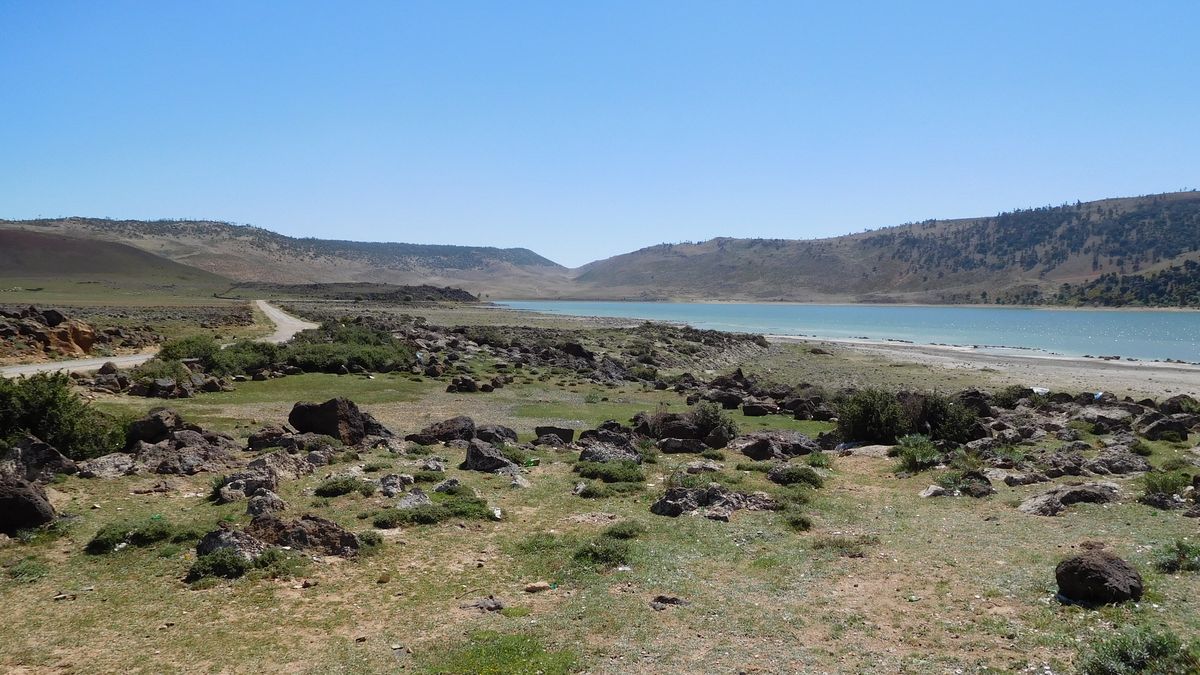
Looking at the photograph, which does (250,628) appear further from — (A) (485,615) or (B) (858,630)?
(B) (858,630)

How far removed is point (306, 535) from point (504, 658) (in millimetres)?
4935

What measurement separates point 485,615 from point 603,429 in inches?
507

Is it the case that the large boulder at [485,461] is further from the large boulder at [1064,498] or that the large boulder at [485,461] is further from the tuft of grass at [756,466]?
the large boulder at [1064,498]

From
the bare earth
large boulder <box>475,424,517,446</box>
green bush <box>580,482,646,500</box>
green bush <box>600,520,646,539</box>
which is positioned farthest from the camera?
the bare earth

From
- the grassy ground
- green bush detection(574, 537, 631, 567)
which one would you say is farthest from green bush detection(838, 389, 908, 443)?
green bush detection(574, 537, 631, 567)

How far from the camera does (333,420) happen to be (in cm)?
1952

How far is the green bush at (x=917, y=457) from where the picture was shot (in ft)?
58.6

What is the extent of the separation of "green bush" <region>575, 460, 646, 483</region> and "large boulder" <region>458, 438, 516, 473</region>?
1.72 m

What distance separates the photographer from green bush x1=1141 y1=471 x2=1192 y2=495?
45.8 feet

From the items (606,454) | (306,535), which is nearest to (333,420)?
(606,454)

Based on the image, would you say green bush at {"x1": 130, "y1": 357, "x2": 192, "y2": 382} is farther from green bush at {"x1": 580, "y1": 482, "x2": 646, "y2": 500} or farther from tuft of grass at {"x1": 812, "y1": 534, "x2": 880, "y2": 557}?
tuft of grass at {"x1": 812, "y1": 534, "x2": 880, "y2": 557}

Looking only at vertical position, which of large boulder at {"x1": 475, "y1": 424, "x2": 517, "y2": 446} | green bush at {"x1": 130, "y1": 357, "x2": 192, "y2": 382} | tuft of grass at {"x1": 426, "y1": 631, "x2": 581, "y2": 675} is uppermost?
green bush at {"x1": 130, "y1": 357, "x2": 192, "y2": 382}

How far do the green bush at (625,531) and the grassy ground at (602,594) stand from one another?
0.26 meters

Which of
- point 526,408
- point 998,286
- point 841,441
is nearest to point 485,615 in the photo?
point 841,441
